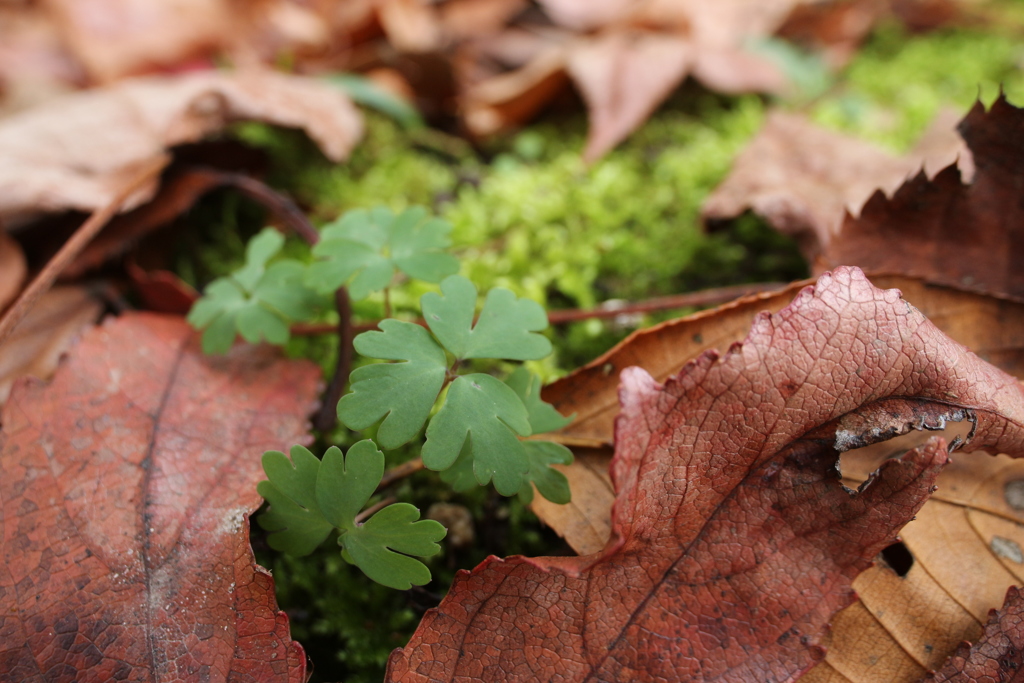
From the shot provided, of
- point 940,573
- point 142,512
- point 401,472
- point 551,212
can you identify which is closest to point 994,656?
point 940,573

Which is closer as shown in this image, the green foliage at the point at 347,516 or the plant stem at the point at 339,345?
the green foliage at the point at 347,516

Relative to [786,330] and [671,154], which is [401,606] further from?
[671,154]

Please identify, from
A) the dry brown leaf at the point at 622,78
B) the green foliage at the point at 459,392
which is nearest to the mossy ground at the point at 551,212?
the dry brown leaf at the point at 622,78

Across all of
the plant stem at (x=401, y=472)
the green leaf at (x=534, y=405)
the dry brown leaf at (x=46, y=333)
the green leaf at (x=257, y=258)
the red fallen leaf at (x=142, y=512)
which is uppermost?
the green leaf at (x=257, y=258)

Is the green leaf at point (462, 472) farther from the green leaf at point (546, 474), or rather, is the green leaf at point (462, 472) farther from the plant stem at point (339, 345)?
the plant stem at point (339, 345)

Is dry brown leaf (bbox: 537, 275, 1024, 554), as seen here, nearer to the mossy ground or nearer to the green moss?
the mossy ground

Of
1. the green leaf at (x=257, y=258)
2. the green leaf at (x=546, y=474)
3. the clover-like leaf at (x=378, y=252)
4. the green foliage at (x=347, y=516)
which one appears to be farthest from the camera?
the green leaf at (x=257, y=258)

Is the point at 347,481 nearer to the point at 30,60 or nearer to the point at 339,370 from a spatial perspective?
the point at 339,370
